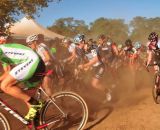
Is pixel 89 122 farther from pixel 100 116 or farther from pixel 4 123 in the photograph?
pixel 4 123

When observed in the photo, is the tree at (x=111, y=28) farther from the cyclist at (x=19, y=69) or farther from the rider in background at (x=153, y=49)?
the cyclist at (x=19, y=69)

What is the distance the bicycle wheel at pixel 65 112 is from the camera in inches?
255

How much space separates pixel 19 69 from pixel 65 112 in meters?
1.42

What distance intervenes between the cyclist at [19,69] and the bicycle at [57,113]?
0.72ft

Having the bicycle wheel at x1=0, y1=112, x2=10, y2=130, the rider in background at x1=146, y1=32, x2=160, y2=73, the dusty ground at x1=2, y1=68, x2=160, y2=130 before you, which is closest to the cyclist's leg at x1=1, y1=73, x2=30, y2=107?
the bicycle wheel at x1=0, y1=112, x2=10, y2=130

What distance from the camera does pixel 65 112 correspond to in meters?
6.84

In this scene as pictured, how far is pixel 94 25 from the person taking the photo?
4478 inches

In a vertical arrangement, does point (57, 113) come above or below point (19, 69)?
below

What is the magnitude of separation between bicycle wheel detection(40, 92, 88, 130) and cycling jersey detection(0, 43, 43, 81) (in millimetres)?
761

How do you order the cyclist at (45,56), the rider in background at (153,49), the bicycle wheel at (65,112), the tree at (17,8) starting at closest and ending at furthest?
the bicycle wheel at (65,112) → the cyclist at (45,56) → the rider in background at (153,49) → the tree at (17,8)

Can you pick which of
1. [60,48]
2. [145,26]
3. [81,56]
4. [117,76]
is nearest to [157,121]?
[81,56]

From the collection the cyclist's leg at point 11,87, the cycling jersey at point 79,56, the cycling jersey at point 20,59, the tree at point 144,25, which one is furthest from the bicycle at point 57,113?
the tree at point 144,25

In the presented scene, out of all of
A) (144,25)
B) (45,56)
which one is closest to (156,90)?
(45,56)

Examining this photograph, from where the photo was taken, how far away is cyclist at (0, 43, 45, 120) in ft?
19.4
